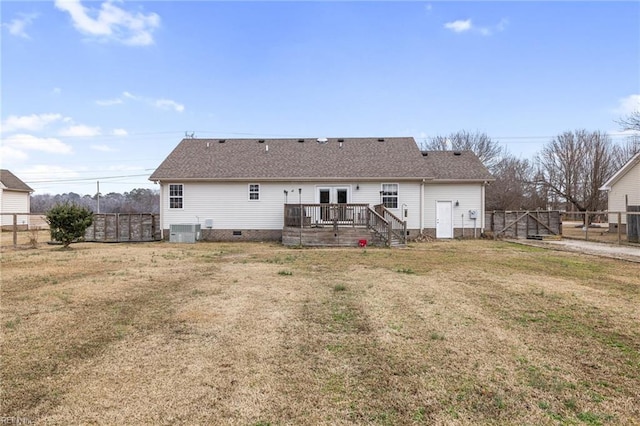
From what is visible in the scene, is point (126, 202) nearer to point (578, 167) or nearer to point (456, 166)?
point (456, 166)

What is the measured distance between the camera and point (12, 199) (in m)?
28.3

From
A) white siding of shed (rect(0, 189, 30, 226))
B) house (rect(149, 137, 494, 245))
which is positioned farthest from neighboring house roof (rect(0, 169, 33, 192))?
house (rect(149, 137, 494, 245))

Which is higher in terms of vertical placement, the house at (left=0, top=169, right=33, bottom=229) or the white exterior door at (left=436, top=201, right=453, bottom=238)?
the house at (left=0, top=169, right=33, bottom=229)

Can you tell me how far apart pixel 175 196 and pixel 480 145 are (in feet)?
119

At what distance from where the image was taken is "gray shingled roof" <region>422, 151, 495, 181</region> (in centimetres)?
1870

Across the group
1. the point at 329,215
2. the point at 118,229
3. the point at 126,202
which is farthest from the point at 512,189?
the point at 126,202

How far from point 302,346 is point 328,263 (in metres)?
6.47

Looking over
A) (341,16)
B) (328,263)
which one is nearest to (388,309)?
(328,263)

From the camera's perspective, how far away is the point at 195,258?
11719mm

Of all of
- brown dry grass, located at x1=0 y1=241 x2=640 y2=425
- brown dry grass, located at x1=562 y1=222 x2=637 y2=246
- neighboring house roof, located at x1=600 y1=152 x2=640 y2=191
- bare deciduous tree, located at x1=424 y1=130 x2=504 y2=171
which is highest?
bare deciduous tree, located at x1=424 y1=130 x2=504 y2=171

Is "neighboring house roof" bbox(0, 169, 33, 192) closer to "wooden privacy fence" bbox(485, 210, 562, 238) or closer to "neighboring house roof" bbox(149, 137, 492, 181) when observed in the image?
"neighboring house roof" bbox(149, 137, 492, 181)

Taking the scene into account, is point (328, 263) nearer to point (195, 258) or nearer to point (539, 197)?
point (195, 258)

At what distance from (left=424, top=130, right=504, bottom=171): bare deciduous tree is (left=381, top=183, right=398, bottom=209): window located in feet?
87.9

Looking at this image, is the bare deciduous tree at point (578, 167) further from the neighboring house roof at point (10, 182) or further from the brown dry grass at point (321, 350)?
the neighboring house roof at point (10, 182)
